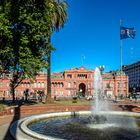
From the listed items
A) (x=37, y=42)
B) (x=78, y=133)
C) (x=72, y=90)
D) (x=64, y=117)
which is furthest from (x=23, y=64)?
(x=72, y=90)

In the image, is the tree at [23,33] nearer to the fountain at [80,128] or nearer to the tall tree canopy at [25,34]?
the tall tree canopy at [25,34]

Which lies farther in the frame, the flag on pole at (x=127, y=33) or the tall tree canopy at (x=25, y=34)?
the flag on pole at (x=127, y=33)

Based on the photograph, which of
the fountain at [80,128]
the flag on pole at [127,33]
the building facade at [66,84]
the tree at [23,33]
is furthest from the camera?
the building facade at [66,84]

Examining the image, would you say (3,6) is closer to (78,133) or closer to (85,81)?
(78,133)

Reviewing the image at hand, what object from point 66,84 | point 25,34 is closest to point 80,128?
point 25,34

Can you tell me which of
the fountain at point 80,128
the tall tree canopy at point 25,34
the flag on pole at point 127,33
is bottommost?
the fountain at point 80,128

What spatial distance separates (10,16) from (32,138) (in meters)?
17.6

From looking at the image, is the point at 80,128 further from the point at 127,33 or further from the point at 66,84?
the point at 66,84

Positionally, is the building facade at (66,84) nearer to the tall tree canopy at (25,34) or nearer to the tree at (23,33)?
the tall tree canopy at (25,34)

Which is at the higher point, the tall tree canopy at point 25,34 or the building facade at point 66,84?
the tall tree canopy at point 25,34

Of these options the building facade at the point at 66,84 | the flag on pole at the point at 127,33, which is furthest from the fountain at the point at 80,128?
the building facade at the point at 66,84

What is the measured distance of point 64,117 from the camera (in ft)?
81.5

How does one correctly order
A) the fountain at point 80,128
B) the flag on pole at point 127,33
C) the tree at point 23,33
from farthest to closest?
1. the flag on pole at point 127,33
2. the tree at point 23,33
3. the fountain at point 80,128

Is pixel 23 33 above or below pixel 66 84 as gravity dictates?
above
